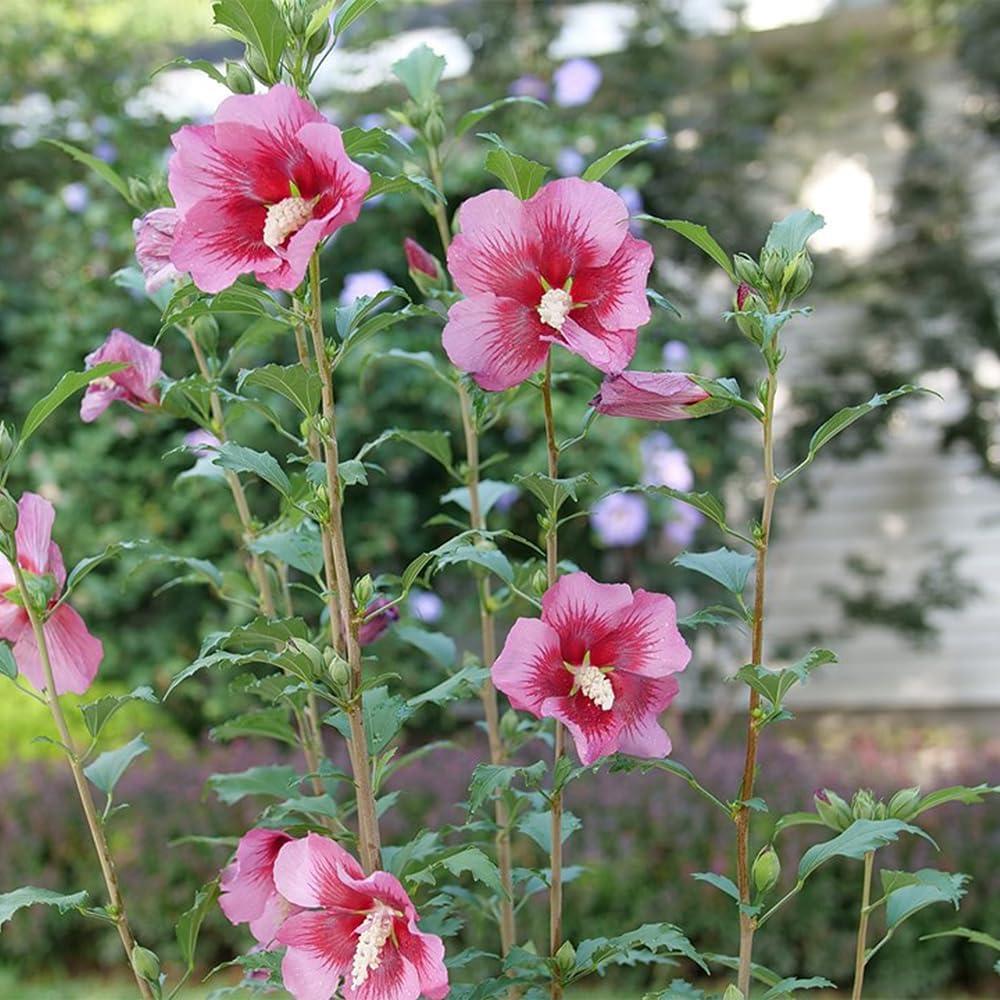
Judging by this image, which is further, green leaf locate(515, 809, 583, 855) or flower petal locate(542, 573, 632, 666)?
green leaf locate(515, 809, 583, 855)

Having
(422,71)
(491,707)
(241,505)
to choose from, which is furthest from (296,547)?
(422,71)

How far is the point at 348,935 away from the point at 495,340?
440 mm

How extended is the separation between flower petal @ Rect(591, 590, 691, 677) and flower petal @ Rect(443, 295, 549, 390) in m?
0.19

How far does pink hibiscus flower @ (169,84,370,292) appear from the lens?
936 mm

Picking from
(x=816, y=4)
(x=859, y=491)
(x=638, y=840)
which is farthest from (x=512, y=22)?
(x=638, y=840)

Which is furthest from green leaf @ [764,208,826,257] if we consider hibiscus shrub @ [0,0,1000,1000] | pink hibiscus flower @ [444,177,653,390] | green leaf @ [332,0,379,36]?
green leaf @ [332,0,379,36]

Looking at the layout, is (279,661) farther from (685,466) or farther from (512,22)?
(512,22)

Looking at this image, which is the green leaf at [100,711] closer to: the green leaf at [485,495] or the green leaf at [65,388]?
the green leaf at [65,388]

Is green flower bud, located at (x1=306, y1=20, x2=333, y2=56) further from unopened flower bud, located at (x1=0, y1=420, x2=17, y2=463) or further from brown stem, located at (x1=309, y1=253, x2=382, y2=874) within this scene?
unopened flower bud, located at (x1=0, y1=420, x2=17, y2=463)

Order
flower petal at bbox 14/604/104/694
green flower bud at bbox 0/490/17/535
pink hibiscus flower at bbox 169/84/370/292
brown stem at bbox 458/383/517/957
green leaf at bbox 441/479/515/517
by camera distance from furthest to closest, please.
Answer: green leaf at bbox 441/479/515/517 < brown stem at bbox 458/383/517/957 < flower petal at bbox 14/604/104/694 < green flower bud at bbox 0/490/17/535 < pink hibiscus flower at bbox 169/84/370/292

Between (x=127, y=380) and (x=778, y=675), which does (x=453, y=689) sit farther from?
(x=127, y=380)

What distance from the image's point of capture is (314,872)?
0.99 m

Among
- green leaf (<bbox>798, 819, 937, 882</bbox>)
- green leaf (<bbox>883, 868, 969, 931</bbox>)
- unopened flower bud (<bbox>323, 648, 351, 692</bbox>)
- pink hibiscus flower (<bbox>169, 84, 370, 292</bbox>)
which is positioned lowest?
green leaf (<bbox>883, 868, 969, 931</bbox>)

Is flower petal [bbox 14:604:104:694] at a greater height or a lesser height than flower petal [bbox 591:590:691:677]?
lesser
